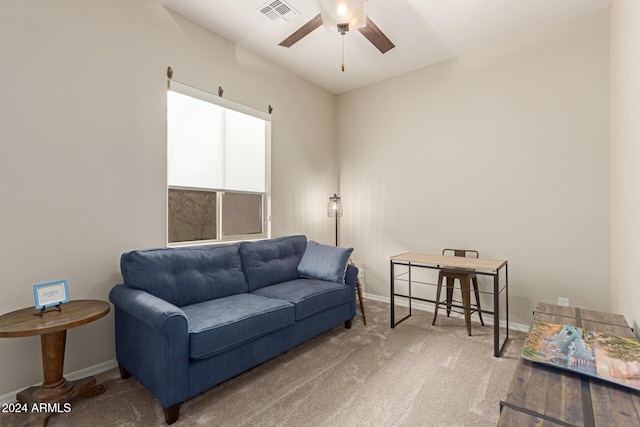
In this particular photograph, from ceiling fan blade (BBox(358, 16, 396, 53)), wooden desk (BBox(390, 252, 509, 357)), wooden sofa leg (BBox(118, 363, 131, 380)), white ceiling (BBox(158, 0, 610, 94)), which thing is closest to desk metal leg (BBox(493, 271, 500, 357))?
wooden desk (BBox(390, 252, 509, 357))

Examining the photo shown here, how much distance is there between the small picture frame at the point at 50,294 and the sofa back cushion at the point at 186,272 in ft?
1.16

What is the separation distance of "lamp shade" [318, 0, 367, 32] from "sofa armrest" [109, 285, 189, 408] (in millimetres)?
2145

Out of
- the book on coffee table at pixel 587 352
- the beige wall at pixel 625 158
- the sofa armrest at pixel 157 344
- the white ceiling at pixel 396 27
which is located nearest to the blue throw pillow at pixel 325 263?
the sofa armrest at pixel 157 344

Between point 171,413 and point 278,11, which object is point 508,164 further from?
point 171,413

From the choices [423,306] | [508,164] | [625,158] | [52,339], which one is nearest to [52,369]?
[52,339]

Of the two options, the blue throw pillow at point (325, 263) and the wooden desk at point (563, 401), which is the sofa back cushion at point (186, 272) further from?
the wooden desk at point (563, 401)

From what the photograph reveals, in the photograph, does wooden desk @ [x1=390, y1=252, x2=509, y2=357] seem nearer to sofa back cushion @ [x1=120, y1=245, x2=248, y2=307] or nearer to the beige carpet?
the beige carpet

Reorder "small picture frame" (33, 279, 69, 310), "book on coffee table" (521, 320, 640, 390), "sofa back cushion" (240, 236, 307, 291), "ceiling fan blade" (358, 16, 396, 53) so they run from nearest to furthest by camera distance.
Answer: "book on coffee table" (521, 320, 640, 390), "small picture frame" (33, 279, 69, 310), "ceiling fan blade" (358, 16, 396, 53), "sofa back cushion" (240, 236, 307, 291)

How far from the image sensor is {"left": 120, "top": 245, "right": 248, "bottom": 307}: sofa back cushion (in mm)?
2207

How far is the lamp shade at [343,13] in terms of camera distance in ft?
6.38

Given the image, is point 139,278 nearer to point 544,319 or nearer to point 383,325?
point 383,325

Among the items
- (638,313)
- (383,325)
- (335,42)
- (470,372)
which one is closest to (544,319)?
(638,313)

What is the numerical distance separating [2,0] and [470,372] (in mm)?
4057

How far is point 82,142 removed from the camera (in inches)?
87.7
